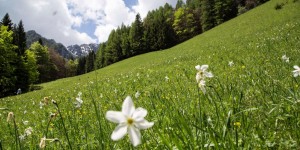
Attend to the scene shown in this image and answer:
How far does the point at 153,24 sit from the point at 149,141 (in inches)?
2789

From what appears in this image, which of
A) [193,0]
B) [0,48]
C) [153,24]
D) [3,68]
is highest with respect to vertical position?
[193,0]

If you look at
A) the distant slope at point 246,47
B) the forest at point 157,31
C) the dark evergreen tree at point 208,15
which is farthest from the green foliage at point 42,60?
the distant slope at point 246,47

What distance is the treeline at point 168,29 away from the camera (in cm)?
6366

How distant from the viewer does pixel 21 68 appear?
142ft

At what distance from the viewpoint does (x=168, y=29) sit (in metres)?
70.2

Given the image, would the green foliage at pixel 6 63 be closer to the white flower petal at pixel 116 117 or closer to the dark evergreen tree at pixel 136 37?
the dark evergreen tree at pixel 136 37

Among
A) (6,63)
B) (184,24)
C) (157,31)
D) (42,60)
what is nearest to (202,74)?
(6,63)

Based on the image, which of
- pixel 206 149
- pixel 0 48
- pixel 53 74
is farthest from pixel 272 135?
pixel 53 74

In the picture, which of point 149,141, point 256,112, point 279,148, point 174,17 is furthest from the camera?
point 174,17

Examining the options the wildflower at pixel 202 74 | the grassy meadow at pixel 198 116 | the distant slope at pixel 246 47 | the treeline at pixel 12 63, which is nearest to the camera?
the grassy meadow at pixel 198 116

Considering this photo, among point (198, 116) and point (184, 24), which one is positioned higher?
point (184, 24)

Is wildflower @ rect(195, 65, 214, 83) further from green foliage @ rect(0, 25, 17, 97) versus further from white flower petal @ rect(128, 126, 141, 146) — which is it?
green foliage @ rect(0, 25, 17, 97)

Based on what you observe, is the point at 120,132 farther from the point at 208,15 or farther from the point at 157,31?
the point at 157,31

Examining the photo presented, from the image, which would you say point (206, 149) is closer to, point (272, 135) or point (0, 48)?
point (272, 135)
